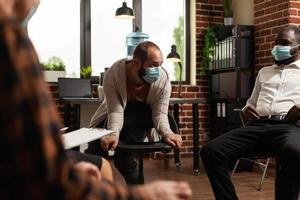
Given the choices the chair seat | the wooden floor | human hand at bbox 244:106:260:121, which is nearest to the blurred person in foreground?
the chair seat

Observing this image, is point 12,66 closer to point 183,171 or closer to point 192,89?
point 183,171

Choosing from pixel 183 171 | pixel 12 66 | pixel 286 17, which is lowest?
pixel 183 171

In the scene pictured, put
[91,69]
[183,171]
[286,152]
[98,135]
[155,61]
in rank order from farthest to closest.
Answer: [91,69], [183,171], [155,61], [286,152], [98,135]

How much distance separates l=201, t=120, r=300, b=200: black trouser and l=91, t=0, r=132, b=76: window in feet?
8.97

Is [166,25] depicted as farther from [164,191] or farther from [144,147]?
[164,191]

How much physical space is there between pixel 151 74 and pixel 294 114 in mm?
843

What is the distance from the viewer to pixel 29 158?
1.54 feet

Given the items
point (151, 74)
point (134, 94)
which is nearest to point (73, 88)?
point (134, 94)

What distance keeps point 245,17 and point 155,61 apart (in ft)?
8.41

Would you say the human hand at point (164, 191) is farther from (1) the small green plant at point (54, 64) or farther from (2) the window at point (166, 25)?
(2) the window at point (166, 25)

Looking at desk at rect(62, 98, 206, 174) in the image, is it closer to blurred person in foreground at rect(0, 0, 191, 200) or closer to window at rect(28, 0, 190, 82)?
window at rect(28, 0, 190, 82)

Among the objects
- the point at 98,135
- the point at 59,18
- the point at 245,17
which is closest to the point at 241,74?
the point at 245,17

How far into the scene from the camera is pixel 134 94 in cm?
259

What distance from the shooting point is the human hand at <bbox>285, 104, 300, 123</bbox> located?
2357 millimetres
